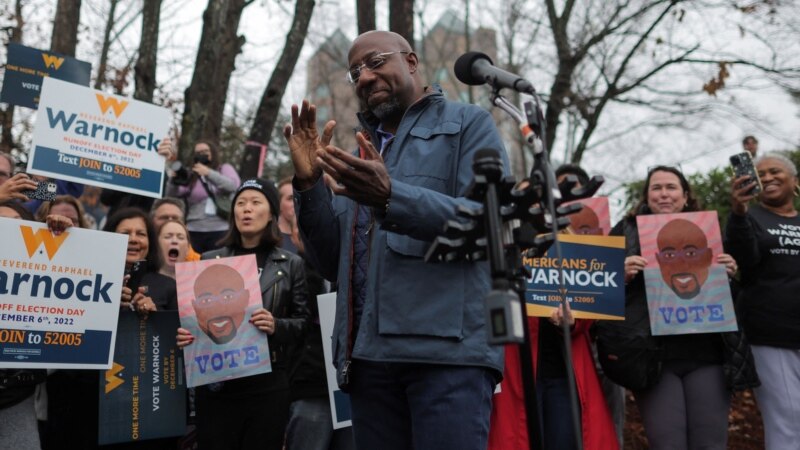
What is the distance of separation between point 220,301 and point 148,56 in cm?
719

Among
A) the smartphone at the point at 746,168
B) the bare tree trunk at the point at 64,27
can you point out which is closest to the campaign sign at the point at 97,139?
the smartphone at the point at 746,168

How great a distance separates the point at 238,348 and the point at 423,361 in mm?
2352

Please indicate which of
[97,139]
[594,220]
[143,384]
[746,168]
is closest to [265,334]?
[143,384]

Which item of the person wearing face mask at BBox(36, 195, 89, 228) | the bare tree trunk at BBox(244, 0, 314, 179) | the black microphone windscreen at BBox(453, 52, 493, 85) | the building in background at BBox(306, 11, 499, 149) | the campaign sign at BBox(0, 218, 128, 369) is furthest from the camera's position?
the building in background at BBox(306, 11, 499, 149)

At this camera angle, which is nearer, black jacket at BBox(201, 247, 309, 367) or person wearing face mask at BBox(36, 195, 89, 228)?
black jacket at BBox(201, 247, 309, 367)

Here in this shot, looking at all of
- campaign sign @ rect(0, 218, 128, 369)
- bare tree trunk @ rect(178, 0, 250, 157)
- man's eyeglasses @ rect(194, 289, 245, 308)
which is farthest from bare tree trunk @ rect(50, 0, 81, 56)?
man's eyeglasses @ rect(194, 289, 245, 308)

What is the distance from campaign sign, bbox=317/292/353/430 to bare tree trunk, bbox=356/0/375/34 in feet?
15.6

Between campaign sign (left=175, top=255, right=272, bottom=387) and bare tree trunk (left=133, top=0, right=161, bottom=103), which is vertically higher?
bare tree trunk (left=133, top=0, right=161, bottom=103)

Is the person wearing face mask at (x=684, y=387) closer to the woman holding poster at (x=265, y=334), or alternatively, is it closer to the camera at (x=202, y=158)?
the woman holding poster at (x=265, y=334)

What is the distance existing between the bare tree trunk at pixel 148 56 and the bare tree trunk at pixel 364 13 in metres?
3.29

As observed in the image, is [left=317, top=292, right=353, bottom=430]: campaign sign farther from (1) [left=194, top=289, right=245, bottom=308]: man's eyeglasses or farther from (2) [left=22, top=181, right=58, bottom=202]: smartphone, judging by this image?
(2) [left=22, top=181, right=58, bottom=202]: smartphone

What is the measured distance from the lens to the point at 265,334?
478 centimetres

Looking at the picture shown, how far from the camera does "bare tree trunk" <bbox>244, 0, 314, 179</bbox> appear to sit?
10.5m

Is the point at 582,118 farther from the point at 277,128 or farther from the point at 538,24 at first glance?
the point at 277,128
